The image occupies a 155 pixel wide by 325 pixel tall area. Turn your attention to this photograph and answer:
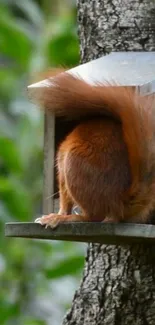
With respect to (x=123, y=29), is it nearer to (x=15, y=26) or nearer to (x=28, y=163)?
(x=15, y=26)

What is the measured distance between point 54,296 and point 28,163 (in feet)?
2.30

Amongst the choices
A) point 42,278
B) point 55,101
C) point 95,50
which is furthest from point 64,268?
point 55,101

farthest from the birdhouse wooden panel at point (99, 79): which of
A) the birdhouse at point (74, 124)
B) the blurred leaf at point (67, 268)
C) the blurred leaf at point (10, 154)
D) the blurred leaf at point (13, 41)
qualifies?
the blurred leaf at point (13, 41)

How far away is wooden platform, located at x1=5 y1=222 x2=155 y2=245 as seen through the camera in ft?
10.6

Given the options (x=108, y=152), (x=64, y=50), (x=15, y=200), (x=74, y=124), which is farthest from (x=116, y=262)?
(x=64, y=50)

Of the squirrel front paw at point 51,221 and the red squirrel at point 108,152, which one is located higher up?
the red squirrel at point 108,152

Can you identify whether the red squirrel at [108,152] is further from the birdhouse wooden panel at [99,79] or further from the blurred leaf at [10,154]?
the blurred leaf at [10,154]

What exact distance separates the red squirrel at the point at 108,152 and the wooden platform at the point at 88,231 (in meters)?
0.04

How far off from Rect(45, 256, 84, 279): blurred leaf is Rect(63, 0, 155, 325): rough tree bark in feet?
1.48

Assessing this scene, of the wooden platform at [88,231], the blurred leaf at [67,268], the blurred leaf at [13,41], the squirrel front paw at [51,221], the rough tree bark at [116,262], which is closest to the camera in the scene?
the wooden platform at [88,231]

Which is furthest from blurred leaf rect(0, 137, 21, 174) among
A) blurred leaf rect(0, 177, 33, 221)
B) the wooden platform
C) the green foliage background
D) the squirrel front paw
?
the squirrel front paw

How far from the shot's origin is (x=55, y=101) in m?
3.40

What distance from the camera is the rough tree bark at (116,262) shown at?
3.86 m

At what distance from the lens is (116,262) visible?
394 centimetres
